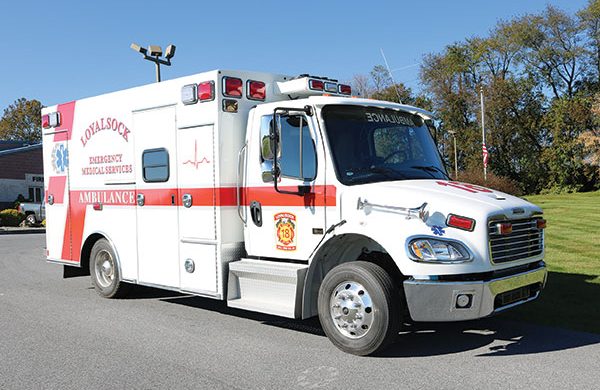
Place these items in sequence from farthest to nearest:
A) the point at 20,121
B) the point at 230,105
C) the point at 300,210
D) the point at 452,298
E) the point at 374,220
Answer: the point at 20,121 → the point at 230,105 → the point at 300,210 → the point at 374,220 → the point at 452,298

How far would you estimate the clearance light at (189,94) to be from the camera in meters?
7.08

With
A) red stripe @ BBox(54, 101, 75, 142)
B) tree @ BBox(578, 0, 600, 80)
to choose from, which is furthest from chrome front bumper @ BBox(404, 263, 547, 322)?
tree @ BBox(578, 0, 600, 80)

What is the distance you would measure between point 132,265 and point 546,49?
5466cm

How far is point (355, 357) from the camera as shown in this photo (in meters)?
5.61

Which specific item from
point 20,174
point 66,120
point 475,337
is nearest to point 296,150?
point 475,337

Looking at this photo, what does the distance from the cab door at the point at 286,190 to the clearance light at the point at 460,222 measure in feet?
4.38

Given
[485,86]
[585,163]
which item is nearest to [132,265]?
[585,163]

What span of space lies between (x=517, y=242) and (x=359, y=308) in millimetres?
1656

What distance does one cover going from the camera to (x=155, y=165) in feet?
25.4

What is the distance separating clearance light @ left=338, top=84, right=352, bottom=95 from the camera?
24.9 feet

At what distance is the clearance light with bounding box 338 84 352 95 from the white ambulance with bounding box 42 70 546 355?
0.02m

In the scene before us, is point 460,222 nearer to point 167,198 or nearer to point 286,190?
point 286,190

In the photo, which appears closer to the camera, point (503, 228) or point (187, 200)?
point (503, 228)

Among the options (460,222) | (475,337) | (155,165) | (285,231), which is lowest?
(475,337)
